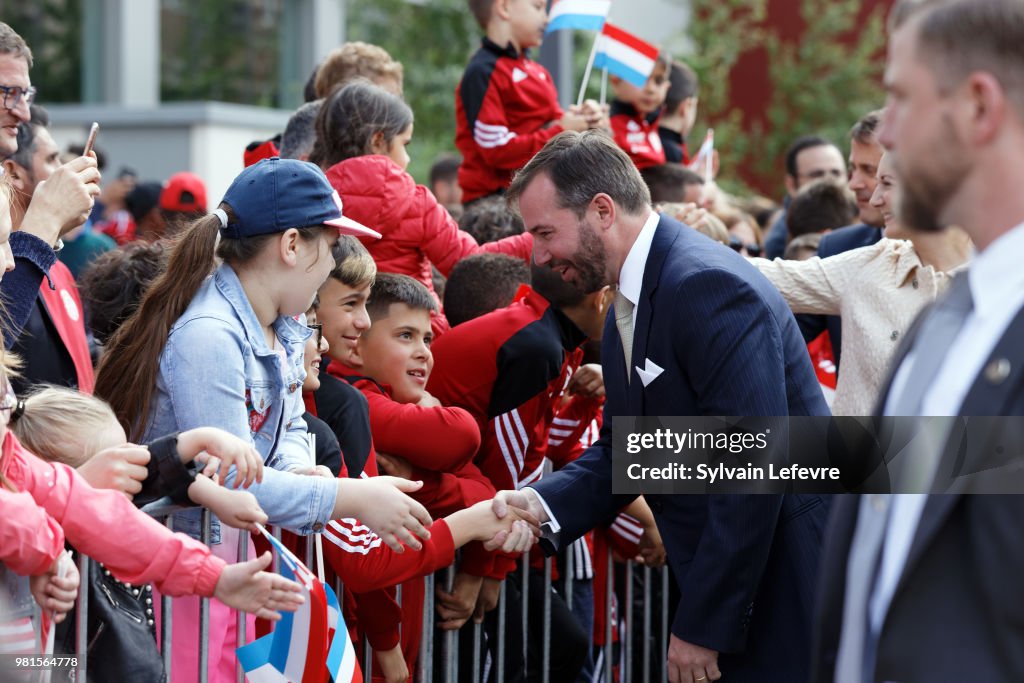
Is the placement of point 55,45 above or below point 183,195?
above

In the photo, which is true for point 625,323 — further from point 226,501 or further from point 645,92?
point 645,92

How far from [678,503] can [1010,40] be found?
206cm

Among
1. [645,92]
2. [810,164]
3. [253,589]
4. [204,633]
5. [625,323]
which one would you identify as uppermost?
[645,92]

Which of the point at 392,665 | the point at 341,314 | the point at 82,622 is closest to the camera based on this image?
the point at 82,622

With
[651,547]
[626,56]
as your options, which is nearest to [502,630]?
[651,547]

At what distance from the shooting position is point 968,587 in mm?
2170

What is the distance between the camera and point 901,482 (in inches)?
96.1

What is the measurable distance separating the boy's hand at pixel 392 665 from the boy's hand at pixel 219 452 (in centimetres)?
105

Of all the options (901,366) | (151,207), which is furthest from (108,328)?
(151,207)

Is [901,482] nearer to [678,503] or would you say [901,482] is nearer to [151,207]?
[678,503]

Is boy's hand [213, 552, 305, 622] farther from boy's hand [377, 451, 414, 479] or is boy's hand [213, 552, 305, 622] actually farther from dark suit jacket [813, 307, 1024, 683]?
dark suit jacket [813, 307, 1024, 683]

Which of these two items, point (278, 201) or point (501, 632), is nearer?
point (278, 201)

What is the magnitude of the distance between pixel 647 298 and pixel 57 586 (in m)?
1.77

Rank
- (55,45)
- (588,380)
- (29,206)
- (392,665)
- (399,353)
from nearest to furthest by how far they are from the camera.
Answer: (392,665)
(29,206)
(399,353)
(588,380)
(55,45)
